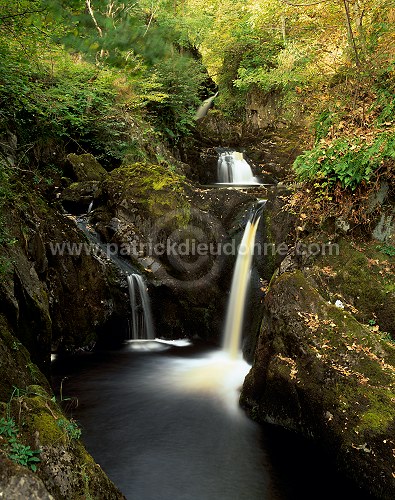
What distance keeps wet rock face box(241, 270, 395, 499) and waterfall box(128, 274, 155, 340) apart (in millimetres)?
3636

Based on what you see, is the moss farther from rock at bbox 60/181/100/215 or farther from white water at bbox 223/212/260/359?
white water at bbox 223/212/260/359

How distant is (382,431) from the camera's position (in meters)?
3.77

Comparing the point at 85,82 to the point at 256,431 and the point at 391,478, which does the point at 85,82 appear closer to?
the point at 256,431

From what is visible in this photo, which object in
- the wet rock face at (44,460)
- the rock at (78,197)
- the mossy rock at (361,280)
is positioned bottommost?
the wet rock face at (44,460)

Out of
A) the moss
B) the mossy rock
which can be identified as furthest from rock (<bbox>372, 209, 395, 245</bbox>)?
the moss

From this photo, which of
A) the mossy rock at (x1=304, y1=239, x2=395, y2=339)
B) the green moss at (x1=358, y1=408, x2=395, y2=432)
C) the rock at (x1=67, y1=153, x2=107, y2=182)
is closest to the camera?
the green moss at (x1=358, y1=408, x2=395, y2=432)

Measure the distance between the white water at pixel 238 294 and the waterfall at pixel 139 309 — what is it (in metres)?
1.85

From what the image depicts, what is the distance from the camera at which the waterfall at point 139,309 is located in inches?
334

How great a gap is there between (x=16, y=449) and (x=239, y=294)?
247 inches

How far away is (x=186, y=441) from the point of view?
4973 mm

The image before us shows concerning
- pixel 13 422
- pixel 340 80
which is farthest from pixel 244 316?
pixel 13 422

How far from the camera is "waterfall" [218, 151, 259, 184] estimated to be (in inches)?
586

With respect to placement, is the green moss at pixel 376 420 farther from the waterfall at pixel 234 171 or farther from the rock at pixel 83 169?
the waterfall at pixel 234 171

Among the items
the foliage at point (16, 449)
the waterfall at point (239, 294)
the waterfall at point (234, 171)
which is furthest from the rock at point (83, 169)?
the foliage at point (16, 449)
